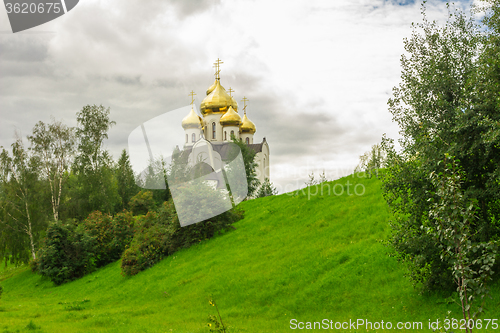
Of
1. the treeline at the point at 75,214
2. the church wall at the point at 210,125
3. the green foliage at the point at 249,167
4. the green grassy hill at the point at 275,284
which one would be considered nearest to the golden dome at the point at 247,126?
the church wall at the point at 210,125

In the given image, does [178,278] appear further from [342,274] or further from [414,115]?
[414,115]

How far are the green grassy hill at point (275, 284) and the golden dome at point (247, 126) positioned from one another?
144ft

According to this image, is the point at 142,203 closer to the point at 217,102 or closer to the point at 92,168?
the point at 92,168

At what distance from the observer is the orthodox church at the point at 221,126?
204 feet

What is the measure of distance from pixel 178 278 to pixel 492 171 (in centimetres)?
1346

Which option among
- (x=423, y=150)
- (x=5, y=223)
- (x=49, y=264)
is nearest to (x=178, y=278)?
(x=423, y=150)

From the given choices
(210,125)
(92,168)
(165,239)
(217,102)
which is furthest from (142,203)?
(217,102)

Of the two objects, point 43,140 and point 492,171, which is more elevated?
point 43,140

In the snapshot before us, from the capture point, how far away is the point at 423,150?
9570 millimetres

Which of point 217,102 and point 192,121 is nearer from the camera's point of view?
point 192,121

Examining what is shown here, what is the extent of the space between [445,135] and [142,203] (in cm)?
3250

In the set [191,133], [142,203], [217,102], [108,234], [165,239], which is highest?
[217,102]

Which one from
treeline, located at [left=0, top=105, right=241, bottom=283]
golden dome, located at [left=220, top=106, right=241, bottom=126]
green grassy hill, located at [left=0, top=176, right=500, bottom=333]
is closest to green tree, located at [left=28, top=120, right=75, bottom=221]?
treeline, located at [left=0, top=105, right=241, bottom=283]

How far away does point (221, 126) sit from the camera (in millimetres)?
64125
